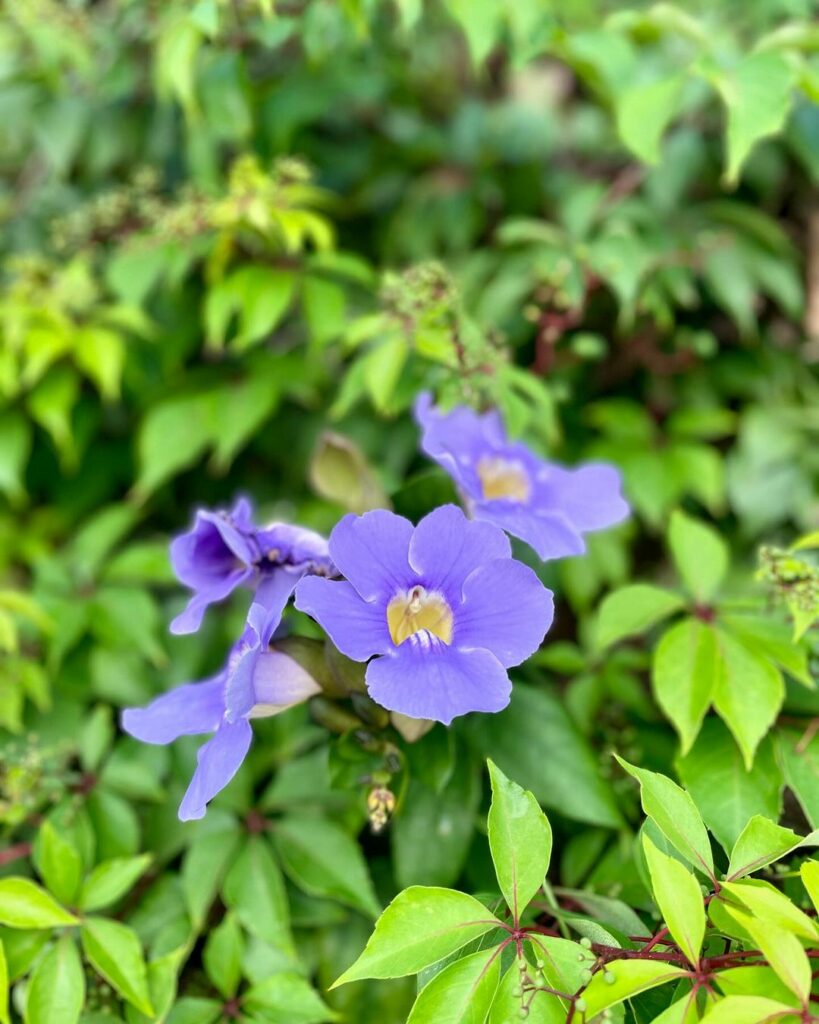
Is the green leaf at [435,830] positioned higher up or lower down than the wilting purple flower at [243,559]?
lower down

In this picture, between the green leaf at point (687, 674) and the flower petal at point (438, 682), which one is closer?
the flower petal at point (438, 682)

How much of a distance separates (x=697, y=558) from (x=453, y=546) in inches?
20.3

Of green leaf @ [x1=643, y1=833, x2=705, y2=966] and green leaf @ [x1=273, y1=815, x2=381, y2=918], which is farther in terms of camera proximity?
green leaf @ [x1=273, y1=815, x2=381, y2=918]

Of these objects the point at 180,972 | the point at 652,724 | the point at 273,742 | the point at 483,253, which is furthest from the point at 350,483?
the point at 483,253

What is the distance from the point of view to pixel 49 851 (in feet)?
3.70

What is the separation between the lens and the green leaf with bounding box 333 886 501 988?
2.67ft

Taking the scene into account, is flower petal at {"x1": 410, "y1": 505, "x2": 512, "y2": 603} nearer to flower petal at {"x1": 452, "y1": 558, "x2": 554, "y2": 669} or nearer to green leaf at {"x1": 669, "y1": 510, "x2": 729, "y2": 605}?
flower petal at {"x1": 452, "y1": 558, "x2": 554, "y2": 669}

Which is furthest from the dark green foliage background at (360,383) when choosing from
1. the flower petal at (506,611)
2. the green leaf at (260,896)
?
the flower petal at (506,611)

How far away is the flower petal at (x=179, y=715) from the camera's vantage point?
1040 millimetres

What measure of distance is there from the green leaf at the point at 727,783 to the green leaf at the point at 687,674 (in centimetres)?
4

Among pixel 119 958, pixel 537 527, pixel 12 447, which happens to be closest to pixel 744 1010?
pixel 537 527

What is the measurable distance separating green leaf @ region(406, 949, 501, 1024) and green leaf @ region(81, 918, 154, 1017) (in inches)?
15.1

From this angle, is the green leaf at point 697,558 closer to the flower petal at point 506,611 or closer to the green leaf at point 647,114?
the flower petal at point 506,611

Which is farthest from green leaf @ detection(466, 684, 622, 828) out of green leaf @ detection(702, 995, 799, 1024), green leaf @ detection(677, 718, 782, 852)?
green leaf @ detection(702, 995, 799, 1024)
